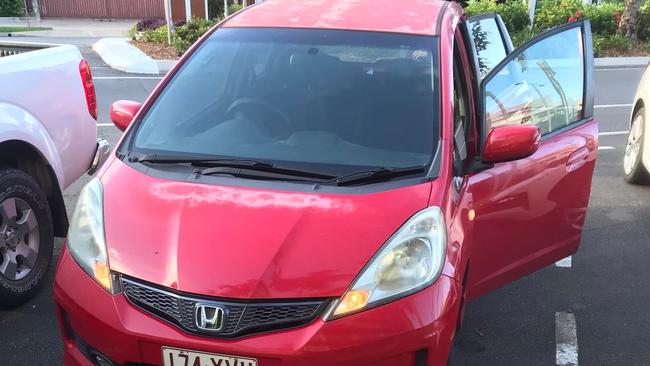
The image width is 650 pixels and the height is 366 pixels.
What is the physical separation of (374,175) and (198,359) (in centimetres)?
101

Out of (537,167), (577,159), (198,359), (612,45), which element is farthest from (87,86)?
(612,45)

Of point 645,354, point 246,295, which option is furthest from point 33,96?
point 645,354

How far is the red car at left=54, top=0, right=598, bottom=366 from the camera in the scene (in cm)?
227

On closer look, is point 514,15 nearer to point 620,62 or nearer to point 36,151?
point 620,62

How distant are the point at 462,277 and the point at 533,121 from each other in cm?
148

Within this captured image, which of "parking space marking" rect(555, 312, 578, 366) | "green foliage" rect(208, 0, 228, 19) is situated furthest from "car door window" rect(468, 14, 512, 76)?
"green foliage" rect(208, 0, 228, 19)

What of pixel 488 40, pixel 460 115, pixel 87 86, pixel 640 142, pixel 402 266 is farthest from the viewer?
pixel 640 142

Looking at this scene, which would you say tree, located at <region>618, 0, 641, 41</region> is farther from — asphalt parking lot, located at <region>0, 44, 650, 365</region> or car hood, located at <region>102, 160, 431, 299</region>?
car hood, located at <region>102, 160, 431, 299</region>

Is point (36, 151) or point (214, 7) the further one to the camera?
point (214, 7)

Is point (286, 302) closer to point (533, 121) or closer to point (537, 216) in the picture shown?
point (537, 216)

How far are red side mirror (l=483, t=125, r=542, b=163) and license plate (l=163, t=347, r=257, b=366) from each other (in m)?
1.49

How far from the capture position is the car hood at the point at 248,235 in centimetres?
229

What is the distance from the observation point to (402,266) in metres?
2.41

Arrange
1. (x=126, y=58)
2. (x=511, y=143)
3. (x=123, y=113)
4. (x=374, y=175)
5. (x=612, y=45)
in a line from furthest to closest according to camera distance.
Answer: (x=612, y=45) → (x=126, y=58) → (x=123, y=113) → (x=511, y=143) → (x=374, y=175)
